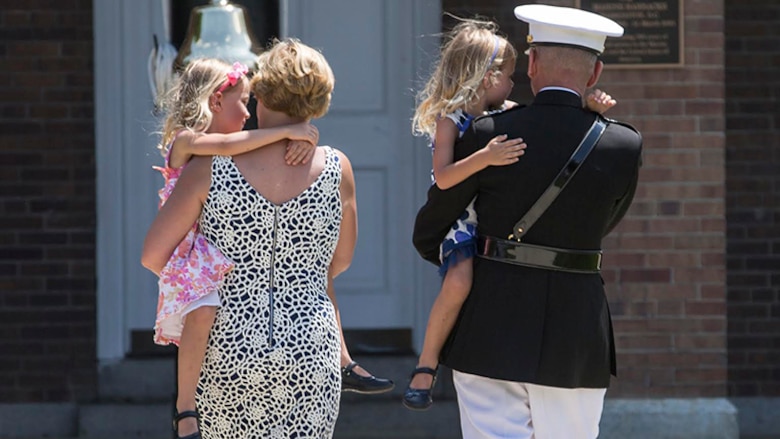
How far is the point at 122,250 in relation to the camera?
740 cm

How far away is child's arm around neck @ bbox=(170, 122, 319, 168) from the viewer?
12.3 feet

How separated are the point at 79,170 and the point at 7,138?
43 cm

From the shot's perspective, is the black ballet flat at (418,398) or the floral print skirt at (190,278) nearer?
the floral print skirt at (190,278)

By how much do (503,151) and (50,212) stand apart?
4110 millimetres

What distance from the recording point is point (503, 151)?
3.78m

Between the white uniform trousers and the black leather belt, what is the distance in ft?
1.17

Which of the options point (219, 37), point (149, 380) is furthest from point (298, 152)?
point (149, 380)

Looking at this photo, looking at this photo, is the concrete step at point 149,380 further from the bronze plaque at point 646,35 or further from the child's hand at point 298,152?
the child's hand at point 298,152

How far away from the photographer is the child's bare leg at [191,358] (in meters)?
3.72

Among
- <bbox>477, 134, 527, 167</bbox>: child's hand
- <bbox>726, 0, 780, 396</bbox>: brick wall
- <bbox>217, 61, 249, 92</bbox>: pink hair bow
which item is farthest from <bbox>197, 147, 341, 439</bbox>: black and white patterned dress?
<bbox>726, 0, 780, 396</bbox>: brick wall

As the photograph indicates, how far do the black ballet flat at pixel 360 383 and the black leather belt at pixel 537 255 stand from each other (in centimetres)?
54

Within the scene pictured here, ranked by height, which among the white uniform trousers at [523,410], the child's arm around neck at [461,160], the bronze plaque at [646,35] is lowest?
the white uniform trousers at [523,410]

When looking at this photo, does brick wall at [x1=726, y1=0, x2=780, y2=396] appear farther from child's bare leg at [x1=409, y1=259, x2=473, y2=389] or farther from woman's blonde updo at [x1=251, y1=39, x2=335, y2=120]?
woman's blonde updo at [x1=251, y1=39, x2=335, y2=120]

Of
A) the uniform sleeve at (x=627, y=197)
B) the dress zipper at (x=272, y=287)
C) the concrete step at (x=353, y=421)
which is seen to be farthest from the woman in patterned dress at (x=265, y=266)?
the concrete step at (x=353, y=421)
